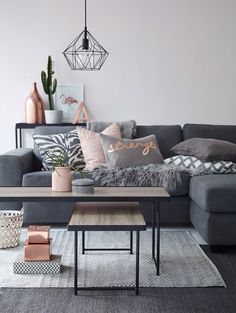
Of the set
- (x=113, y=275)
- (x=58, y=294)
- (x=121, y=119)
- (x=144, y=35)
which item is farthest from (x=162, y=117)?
(x=58, y=294)

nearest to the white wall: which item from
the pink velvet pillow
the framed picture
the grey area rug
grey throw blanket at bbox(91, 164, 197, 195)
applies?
the framed picture

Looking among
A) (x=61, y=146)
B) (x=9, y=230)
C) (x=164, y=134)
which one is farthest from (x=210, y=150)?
(x=9, y=230)

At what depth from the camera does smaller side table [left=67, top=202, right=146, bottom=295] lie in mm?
2232

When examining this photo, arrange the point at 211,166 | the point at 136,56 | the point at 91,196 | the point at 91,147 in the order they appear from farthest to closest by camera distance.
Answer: the point at 136,56, the point at 91,147, the point at 211,166, the point at 91,196

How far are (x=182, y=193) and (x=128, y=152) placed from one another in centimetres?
55

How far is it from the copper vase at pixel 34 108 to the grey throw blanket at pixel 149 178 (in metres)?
1.05

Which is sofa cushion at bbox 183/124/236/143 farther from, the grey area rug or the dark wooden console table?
the grey area rug

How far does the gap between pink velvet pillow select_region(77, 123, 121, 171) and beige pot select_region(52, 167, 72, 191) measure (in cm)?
106

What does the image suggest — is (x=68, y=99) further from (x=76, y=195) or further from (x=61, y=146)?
(x=76, y=195)

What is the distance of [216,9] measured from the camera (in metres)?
4.48

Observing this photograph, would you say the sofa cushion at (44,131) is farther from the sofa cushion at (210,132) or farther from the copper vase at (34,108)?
the sofa cushion at (210,132)

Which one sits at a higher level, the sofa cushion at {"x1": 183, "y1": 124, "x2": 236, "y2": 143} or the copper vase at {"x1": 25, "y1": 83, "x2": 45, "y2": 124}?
the copper vase at {"x1": 25, "y1": 83, "x2": 45, "y2": 124}

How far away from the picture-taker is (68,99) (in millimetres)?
4512

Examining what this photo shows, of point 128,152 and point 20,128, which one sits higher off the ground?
point 20,128
